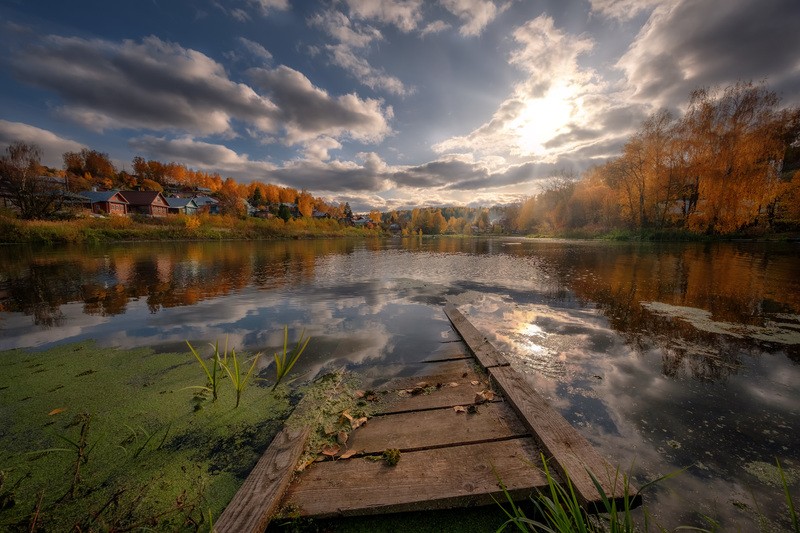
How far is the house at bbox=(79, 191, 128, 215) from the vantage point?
53906mm

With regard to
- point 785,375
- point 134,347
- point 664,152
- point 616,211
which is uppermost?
point 664,152

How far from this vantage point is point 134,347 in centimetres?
522

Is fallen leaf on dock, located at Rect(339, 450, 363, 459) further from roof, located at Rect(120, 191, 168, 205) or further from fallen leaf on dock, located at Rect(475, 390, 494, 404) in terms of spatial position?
roof, located at Rect(120, 191, 168, 205)

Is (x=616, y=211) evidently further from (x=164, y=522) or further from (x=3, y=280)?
(x=3, y=280)

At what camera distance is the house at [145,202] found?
62.2 metres

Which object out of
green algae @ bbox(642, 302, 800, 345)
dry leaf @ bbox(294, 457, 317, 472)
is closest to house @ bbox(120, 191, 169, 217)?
dry leaf @ bbox(294, 457, 317, 472)

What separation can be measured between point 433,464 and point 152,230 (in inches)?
1957

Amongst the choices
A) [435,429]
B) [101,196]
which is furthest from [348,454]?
[101,196]

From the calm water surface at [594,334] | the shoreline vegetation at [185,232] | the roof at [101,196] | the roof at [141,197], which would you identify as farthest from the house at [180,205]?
the calm water surface at [594,334]

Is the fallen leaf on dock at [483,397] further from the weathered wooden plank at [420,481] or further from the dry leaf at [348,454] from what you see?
the dry leaf at [348,454]

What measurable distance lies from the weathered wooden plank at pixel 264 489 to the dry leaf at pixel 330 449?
0.19 metres

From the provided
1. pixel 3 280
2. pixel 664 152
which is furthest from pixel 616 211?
pixel 3 280

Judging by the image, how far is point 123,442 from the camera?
2.78 meters

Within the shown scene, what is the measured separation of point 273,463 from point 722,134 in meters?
43.8
